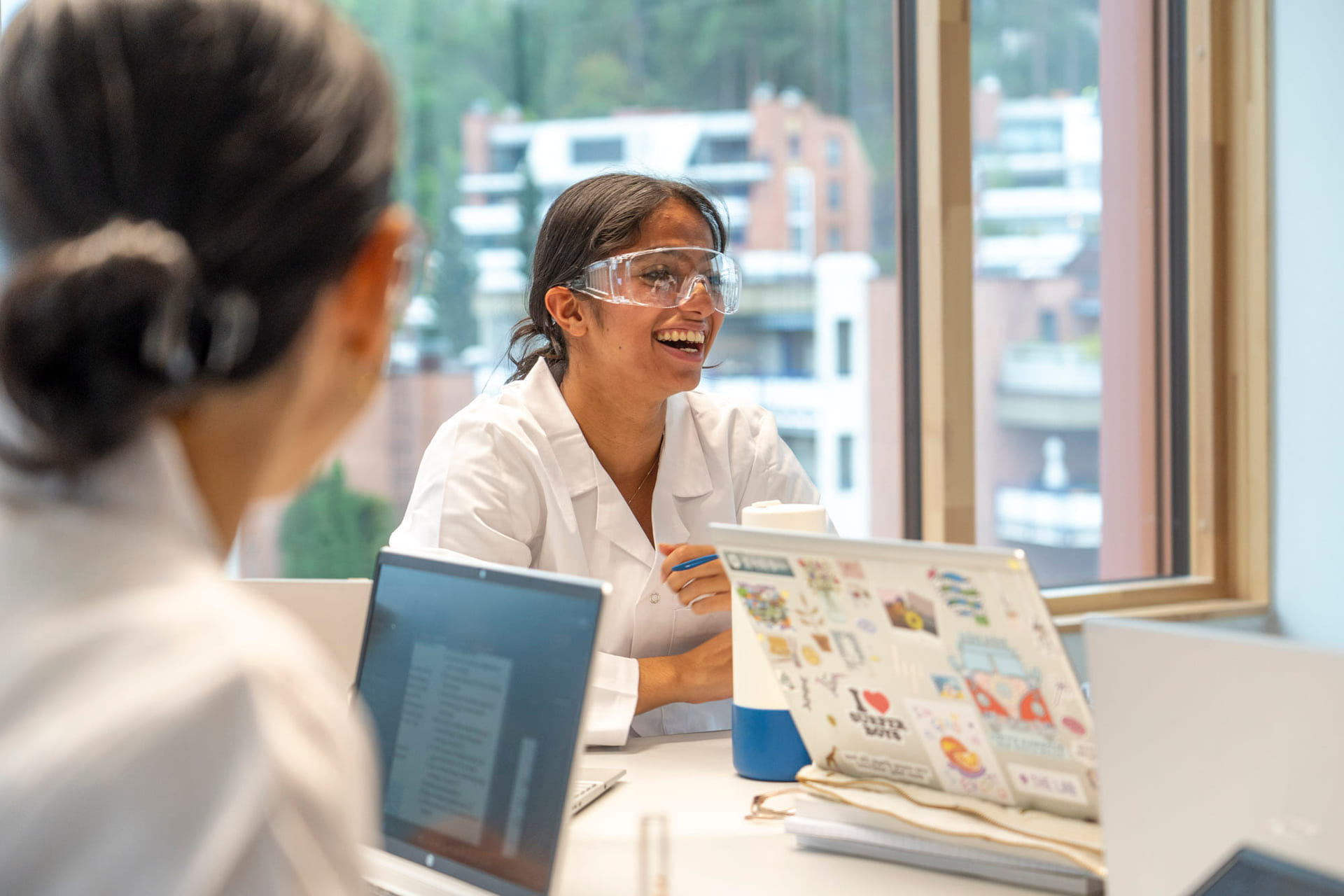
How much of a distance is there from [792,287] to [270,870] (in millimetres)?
2743

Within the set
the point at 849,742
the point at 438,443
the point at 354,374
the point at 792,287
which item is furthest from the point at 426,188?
the point at 354,374

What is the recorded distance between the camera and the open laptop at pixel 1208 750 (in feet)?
2.71

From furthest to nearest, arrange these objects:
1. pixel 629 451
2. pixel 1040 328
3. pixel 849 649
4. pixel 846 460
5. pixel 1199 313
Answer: pixel 1199 313 → pixel 1040 328 → pixel 846 460 → pixel 629 451 → pixel 849 649

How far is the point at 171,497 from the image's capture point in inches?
22.5

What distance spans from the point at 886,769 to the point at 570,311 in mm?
1097

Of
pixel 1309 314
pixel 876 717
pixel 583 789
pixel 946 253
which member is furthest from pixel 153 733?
pixel 1309 314

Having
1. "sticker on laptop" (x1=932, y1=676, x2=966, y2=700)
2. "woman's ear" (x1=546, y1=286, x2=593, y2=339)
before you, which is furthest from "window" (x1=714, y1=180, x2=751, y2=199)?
"sticker on laptop" (x1=932, y1=676, x2=966, y2=700)

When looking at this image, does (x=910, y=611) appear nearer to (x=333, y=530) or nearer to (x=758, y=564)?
(x=758, y=564)

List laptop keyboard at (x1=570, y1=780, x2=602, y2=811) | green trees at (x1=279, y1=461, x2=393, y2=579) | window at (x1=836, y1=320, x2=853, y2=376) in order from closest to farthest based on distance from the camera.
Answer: laptop keyboard at (x1=570, y1=780, x2=602, y2=811) < green trees at (x1=279, y1=461, x2=393, y2=579) < window at (x1=836, y1=320, x2=853, y2=376)

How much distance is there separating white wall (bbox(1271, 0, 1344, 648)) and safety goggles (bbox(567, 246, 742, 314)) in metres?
2.10

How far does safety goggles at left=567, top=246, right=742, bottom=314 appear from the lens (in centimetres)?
194

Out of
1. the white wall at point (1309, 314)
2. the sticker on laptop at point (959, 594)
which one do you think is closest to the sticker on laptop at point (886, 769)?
the sticker on laptop at point (959, 594)

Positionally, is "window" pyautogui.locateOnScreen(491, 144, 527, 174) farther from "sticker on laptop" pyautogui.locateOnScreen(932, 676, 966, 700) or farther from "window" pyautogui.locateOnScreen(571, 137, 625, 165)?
"sticker on laptop" pyautogui.locateOnScreen(932, 676, 966, 700)

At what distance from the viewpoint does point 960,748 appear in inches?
43.3
